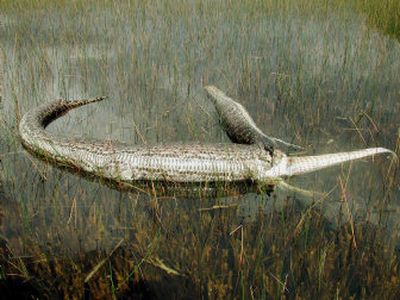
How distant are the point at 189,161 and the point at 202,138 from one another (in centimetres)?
82

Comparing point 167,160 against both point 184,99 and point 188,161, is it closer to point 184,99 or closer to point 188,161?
point 188,161

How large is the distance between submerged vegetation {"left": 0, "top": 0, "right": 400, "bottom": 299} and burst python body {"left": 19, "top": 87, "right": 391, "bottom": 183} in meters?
0.17

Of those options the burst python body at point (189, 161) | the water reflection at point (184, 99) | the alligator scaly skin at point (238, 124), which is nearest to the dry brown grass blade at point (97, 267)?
the water reflection at point (184, 99)

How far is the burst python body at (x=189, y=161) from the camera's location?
13.7 feet

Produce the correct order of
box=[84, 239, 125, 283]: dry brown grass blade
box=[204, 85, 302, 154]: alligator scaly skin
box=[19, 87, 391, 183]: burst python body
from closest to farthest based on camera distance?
box=[84, 239, 125, 283]: dry brown grass blade → box=[19, 87, 391, 183]: burst python body → box=[204, 85, 302, 154]: alligator scaly skin

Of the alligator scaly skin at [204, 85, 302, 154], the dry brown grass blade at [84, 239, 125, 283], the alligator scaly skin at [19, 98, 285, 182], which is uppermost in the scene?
the alligator scaly skin at [204, 85, 302, 154]

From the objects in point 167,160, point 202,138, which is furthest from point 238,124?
point 167,160

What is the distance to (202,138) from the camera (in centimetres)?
500

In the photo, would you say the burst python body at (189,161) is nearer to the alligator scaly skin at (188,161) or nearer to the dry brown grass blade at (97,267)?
the alligator scaly skin at (188,161)

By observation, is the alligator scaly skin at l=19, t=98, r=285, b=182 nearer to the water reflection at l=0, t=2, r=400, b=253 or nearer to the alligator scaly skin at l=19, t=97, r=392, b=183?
the alligator scaly skin at l=19, t=97, r=392, b=183

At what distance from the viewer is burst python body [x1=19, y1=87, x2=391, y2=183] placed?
4.18m

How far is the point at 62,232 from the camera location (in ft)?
10.9

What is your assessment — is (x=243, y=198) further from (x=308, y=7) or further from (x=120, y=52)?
(x=308, y=7)

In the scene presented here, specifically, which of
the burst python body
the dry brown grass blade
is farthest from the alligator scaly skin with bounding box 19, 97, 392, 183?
the dry brown grass blade
